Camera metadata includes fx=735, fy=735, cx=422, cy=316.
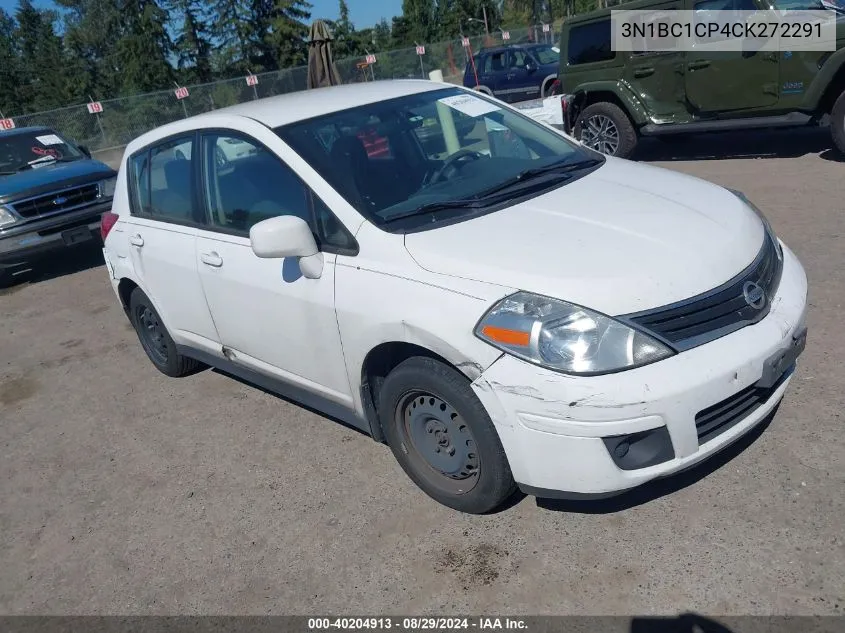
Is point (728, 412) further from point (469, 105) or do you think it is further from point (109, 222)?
point (109, 222)

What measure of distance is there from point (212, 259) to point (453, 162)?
1382 mm

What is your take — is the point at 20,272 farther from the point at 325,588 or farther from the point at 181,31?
the point at 181,31

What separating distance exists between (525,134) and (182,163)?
1976 millimetres

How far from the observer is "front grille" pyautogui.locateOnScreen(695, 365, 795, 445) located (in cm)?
266

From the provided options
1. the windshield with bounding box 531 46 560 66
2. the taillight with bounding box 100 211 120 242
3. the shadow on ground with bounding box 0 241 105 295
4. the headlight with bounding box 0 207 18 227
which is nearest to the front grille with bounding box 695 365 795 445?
the taillight with bounding box 100 211 120 242

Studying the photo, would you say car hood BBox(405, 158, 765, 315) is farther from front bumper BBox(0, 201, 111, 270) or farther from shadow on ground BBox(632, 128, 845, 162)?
front bumper BBox(0, 201, 111, 270)

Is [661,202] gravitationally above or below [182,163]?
below

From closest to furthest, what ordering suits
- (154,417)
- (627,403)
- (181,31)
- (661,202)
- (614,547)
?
(627,403) < (614,547) < (661,202) < (154,417) < (181,31)

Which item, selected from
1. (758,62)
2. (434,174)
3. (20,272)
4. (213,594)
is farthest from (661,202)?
(20,272)

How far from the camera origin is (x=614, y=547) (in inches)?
112

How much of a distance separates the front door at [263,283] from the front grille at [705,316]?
1.38 metres

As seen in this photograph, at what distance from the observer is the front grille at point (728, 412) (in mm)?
2662

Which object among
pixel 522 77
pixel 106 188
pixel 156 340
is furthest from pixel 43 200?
pixel 522 77

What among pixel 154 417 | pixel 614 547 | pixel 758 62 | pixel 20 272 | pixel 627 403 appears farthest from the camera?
pixel 20 272
